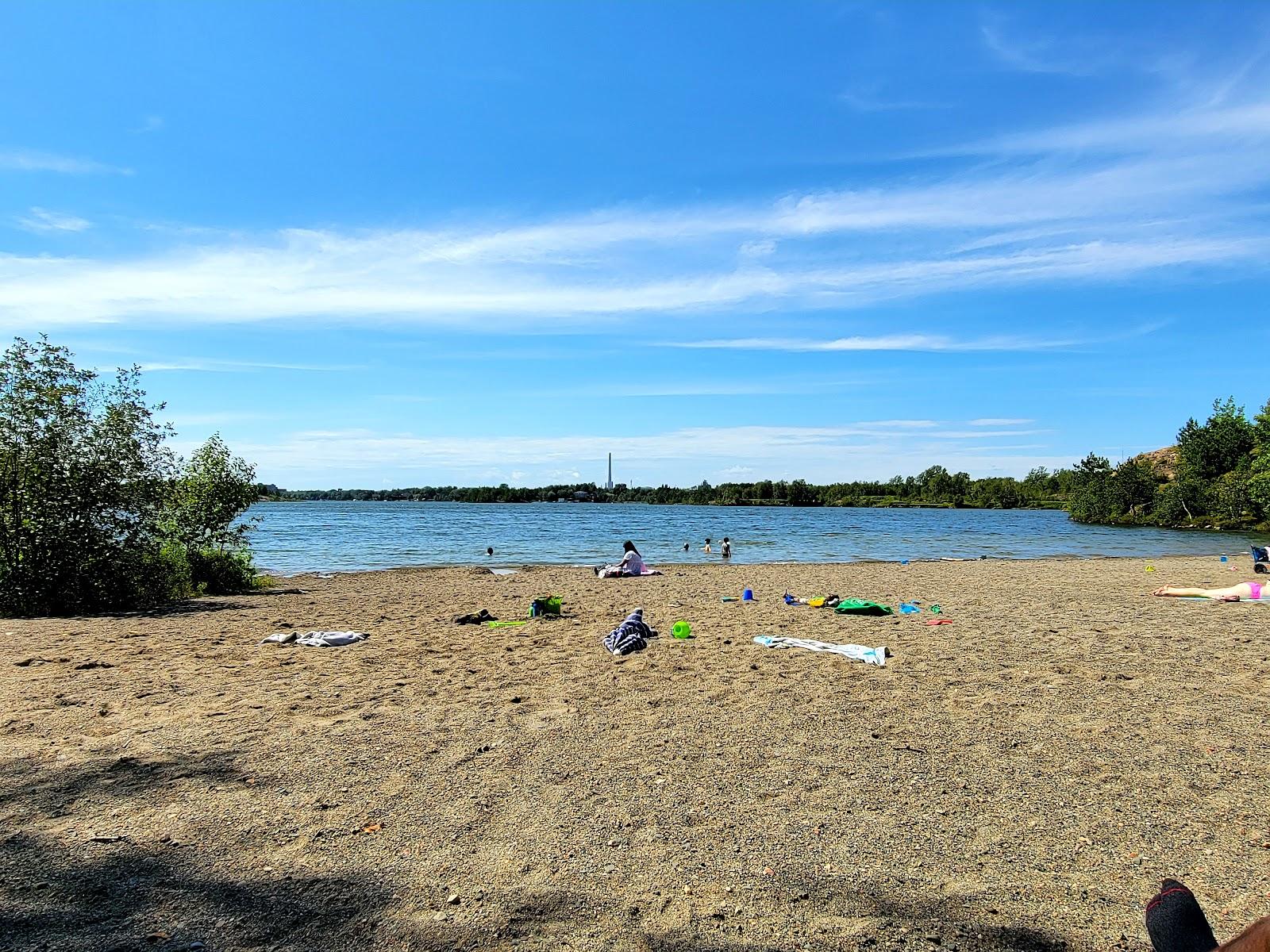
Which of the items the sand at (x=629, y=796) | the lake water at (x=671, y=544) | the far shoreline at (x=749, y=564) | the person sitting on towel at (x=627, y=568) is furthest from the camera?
the lake water at (x=671, y=544)

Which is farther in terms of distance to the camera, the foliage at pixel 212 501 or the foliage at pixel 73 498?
the foliage at pixel 212 501

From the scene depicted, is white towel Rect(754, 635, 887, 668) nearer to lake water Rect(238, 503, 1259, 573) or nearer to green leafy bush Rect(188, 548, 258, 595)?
green leafy bush Rect(188, 548, 258, 595)

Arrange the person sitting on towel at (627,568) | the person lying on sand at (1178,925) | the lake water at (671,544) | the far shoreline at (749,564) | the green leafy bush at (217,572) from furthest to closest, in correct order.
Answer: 1. the lake water at (671,544)
2. the far shoreline at (749,564)
3. the person sitting on towel at (627,568)
4. the green leafy bush at (217,572)
5. the person lying on sand at (1178,925)

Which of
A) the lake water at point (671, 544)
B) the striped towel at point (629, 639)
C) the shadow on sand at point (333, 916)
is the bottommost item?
the lake water at point (671, 544)

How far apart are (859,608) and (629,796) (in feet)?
29.8

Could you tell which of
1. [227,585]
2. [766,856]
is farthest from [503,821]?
[227,585]

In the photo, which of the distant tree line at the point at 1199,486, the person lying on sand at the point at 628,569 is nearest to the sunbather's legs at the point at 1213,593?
the person lying on sand at the point at 628,569

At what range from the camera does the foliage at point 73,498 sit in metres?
12.9

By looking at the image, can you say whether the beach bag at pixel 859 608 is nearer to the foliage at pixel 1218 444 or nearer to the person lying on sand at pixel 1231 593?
the person lying on sand at pixel 1231 593

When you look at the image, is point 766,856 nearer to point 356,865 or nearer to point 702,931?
point 702,931

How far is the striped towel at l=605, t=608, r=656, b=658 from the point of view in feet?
31.9

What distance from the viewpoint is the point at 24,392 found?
42.0ft

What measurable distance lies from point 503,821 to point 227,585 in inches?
632

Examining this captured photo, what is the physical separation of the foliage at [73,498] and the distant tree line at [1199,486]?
50.3m
